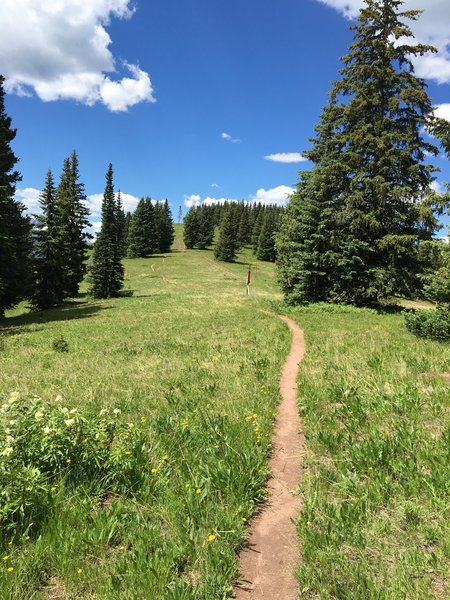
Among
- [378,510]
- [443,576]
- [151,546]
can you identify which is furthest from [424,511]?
[151,546]

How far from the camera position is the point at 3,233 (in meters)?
25.6

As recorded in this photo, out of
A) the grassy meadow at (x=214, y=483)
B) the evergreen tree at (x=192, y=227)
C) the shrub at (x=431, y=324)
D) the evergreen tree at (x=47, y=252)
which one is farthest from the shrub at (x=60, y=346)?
the evergreen tree at (x=192, y=227)

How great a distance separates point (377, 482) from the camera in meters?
5.00

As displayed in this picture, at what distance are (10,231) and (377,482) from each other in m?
32.1

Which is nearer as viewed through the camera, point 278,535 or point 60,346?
point 278,535

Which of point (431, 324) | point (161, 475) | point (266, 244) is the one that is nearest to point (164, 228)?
point (266, 244)

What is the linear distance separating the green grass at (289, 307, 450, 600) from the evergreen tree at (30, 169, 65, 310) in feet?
113

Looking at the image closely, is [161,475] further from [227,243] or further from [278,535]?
[227,243]

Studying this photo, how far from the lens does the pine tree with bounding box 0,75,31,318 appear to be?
26.0 meters

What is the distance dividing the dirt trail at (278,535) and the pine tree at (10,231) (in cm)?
2526

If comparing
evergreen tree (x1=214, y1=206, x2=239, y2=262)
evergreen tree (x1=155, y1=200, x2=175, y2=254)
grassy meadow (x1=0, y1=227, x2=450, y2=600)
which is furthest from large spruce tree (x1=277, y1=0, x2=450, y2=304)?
evergreen tree (x1=155, y1=200, x2=175, y2=254)

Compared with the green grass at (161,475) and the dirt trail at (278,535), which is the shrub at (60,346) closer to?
the green grass at (161,475)

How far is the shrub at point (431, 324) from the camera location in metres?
14.5

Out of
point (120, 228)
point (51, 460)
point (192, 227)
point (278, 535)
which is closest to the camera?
point (278, 535)
